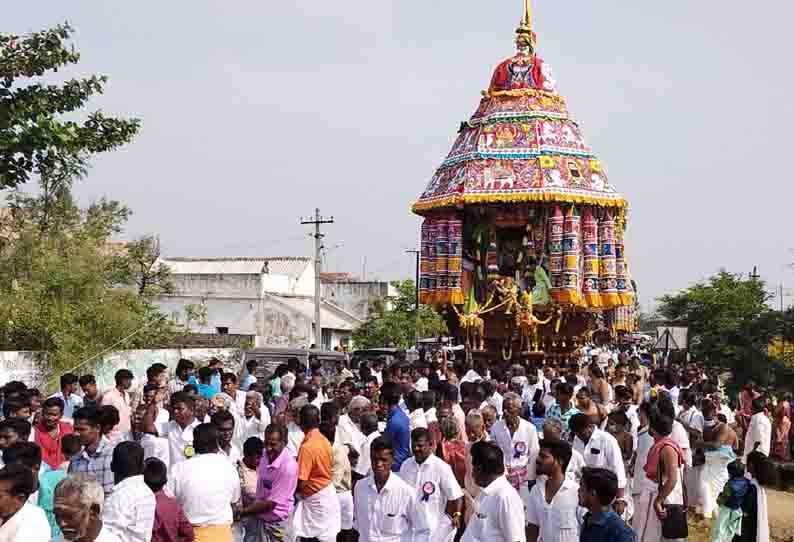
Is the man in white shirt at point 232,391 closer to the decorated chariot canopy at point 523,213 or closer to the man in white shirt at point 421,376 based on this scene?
the man in white shirt at point 421,376

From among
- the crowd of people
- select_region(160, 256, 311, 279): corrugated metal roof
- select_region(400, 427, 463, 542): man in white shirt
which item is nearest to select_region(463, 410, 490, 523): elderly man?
the crowd of people

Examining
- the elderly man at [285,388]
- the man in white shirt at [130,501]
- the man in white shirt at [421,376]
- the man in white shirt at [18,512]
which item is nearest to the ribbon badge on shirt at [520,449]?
the elderly man at [285,388]

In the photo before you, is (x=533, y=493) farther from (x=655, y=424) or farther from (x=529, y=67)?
(x=529, y=67)

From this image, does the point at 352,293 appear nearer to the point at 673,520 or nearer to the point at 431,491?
the point at 673,520

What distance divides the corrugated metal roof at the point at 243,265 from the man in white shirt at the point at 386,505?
4702cm

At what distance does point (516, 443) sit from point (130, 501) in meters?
4.22

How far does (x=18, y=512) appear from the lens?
505 centimetres

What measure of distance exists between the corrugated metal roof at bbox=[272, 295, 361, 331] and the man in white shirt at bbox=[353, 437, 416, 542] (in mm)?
36381

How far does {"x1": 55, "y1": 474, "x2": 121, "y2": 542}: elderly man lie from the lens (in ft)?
15.1

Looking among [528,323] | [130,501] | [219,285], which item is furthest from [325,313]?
[130,501]

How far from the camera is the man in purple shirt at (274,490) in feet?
24.0

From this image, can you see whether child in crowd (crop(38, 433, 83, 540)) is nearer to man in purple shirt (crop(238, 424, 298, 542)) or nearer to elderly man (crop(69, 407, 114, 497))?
elderly man (crop(69, 407, 114, 497))

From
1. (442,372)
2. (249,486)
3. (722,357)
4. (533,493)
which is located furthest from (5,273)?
(533,493)

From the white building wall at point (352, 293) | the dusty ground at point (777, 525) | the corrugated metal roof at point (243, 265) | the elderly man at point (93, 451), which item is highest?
the corrugated metal roof at point (243, 265)
